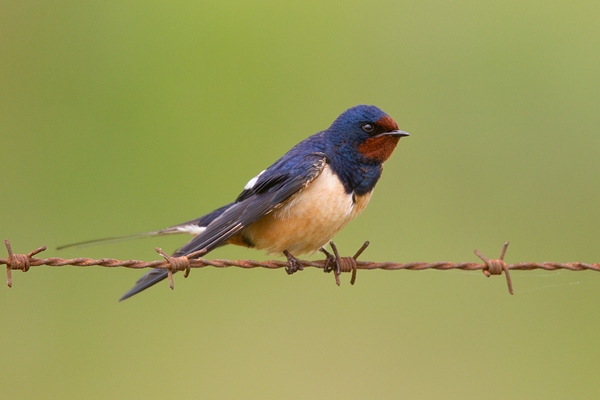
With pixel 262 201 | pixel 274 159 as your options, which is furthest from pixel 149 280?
pixel 274 159

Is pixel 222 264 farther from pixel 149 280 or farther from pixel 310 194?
pixel 310 194

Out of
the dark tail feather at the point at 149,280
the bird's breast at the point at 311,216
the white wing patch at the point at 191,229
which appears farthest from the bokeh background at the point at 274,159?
the dark tail feather at the point at 149,280

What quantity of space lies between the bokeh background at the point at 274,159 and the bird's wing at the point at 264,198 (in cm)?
178

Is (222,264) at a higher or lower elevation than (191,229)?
higher

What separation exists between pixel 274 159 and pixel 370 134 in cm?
324

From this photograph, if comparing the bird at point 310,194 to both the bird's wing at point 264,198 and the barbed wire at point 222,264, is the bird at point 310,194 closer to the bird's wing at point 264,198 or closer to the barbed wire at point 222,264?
the bird's wing at point 264,198

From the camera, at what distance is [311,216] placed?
11.1ft

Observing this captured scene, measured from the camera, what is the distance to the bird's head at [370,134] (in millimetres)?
3535

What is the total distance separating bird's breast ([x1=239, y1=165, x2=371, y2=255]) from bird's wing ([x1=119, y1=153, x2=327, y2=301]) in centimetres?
5

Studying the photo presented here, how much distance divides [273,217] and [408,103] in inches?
159

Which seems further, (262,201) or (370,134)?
(370,134)

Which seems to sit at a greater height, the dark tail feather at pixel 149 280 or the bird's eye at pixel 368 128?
the bird's eye at pixel 368 128

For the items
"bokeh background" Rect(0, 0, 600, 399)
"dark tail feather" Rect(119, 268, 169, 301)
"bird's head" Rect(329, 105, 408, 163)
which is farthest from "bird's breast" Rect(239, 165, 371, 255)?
"bokeh background" Rect(0, 0, 600, 399)

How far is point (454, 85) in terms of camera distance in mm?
7406
